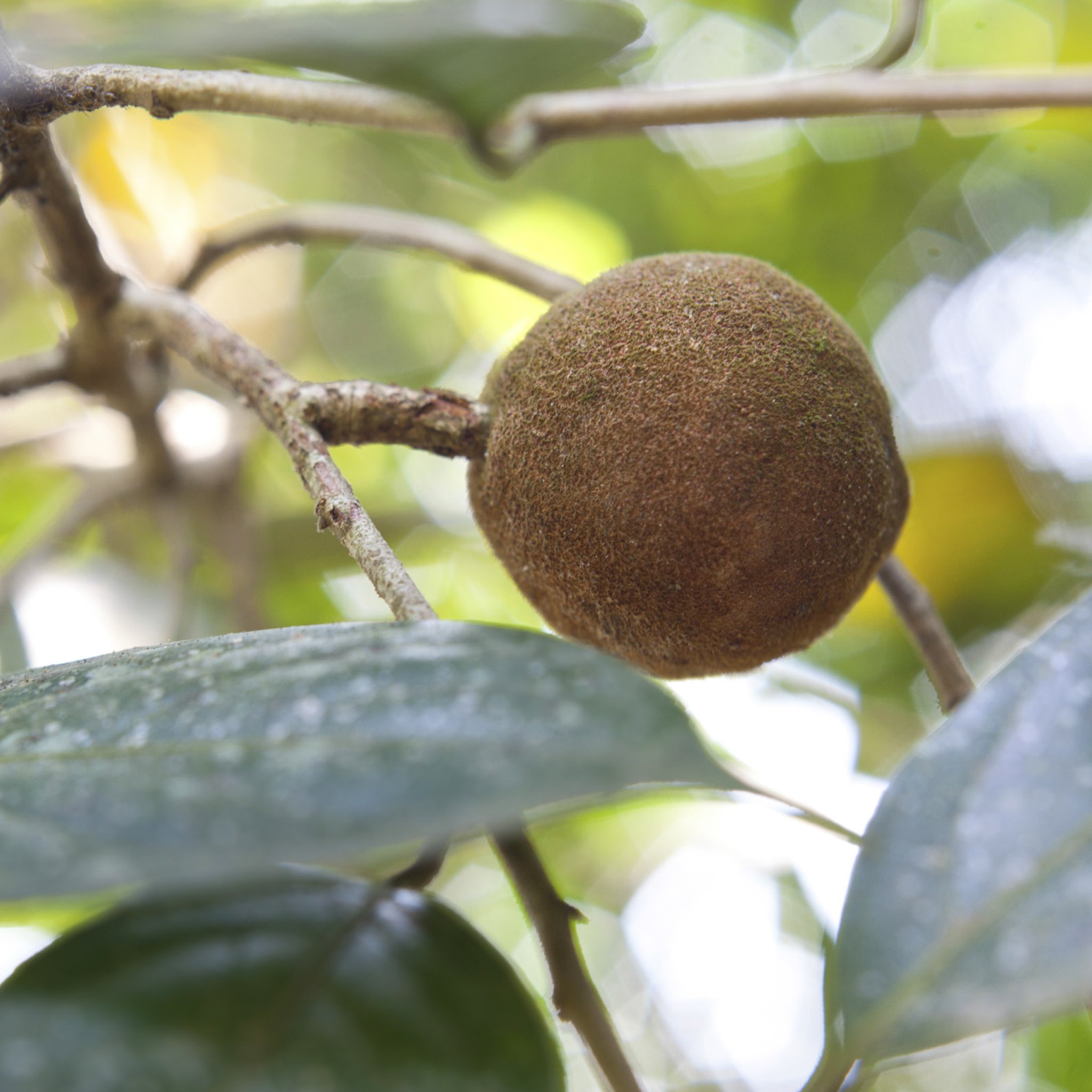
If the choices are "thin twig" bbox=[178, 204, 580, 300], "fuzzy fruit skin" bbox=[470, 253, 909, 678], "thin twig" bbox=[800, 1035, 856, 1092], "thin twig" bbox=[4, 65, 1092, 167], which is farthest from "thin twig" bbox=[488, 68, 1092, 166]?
"thin twig" bbox=[800, 1035, 856, 1092]

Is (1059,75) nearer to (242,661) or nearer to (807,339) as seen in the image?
(807,339)

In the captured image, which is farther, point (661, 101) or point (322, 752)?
point (661, 101)

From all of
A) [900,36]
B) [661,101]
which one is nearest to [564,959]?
[661,101]

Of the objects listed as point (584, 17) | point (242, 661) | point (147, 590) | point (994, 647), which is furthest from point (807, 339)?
point (147, 590)

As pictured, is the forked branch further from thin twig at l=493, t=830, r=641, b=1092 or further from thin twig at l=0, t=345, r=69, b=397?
thin twig at l=493, t=830, r=641, b=1092

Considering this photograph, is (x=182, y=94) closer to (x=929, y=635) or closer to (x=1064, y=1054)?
(x=929, y=635)

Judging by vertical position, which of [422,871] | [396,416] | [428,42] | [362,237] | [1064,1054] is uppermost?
[428,42]

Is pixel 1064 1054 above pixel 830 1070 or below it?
below
